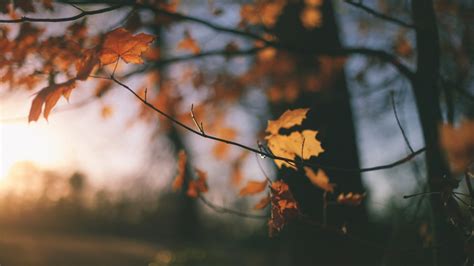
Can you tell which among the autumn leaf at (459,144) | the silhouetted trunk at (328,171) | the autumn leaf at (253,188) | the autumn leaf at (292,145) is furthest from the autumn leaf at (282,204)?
the silhouetted trunk at (328,171)

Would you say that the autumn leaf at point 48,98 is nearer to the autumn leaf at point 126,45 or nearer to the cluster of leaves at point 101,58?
the cluster of leaves at point 101,58

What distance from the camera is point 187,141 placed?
1291 centimetres

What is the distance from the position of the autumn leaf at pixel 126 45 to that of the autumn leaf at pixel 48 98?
0.19 m

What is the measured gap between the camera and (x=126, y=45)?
4.81 ft

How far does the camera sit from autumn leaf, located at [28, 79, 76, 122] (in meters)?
1.36

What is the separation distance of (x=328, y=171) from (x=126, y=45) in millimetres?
1794

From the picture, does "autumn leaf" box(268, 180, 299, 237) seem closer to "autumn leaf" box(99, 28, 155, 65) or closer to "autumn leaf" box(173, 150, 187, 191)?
"autumn leaf" box(99, 28, 155, 65)

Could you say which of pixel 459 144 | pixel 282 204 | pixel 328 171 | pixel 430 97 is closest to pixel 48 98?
pixel 282 204

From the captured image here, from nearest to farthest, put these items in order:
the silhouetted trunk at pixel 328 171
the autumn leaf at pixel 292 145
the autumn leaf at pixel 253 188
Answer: the autumn leaf at pixel 292 145 < the autumn leaf at pixel 253 188 < the silhouetted trunk at pixel 328 171

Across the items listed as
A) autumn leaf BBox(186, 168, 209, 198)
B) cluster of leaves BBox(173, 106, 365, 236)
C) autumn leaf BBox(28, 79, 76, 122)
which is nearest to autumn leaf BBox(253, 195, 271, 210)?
cluster of leaves BBox(173, 106, 365, 236)

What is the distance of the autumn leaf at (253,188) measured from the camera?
6.27 feet

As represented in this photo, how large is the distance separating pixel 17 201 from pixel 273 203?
17.2m

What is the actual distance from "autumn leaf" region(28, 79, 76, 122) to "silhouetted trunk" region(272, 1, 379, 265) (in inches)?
61.7

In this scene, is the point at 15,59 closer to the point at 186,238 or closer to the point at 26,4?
the point at 26,4
